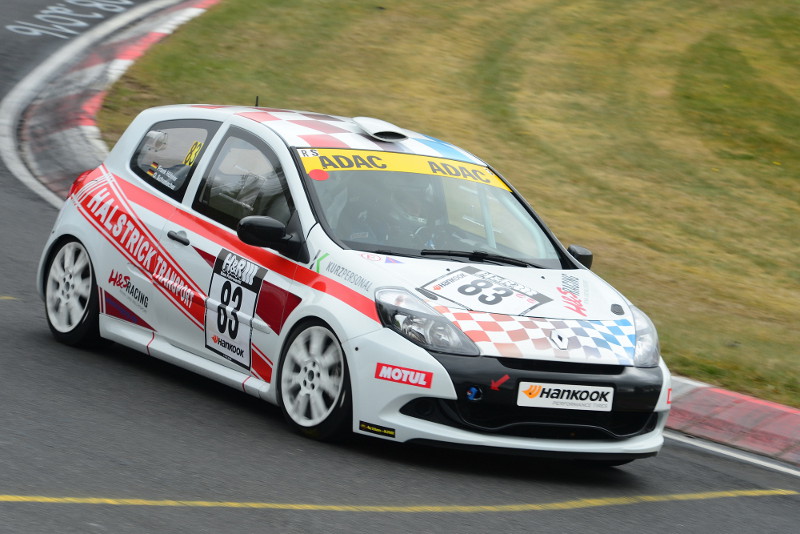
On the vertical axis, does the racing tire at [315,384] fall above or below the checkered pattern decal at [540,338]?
below

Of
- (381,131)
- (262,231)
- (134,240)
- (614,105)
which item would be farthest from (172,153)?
(614,105)

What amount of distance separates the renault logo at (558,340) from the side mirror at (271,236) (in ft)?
4.51

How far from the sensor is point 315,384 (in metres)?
6.47

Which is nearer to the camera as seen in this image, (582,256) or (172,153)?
(582,256)

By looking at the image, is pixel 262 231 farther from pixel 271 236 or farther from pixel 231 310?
pixel 231 310

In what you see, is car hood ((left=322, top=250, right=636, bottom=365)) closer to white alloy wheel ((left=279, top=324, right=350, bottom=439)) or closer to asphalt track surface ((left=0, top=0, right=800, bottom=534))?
white alloy wheel ((left=279, top=324, right=350, bottom=439))

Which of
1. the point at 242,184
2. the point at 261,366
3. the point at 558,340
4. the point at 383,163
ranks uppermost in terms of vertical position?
the point at 383,163

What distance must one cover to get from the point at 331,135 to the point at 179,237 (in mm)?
1070

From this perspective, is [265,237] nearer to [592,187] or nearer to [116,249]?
[116,249]

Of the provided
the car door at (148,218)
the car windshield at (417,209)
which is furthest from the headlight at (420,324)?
the car door at (148,218)

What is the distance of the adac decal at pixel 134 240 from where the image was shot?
7.32 metres

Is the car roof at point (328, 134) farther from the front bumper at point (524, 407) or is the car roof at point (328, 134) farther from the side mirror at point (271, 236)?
the front bumper at point (524, 407)

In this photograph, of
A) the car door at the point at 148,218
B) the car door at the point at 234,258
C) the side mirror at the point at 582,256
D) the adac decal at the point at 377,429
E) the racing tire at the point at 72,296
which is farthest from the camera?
the racing tire at the point at 72,296

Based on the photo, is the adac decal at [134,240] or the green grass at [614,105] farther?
the green grass at [614,105]
